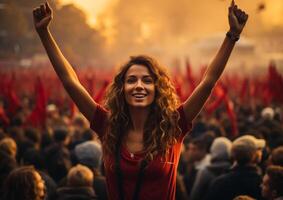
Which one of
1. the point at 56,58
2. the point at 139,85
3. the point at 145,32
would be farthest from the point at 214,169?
the point at 145,32

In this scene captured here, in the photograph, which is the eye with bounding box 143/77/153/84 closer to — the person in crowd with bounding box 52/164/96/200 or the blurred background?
the person in crowd with bounding box 52/164/96/200

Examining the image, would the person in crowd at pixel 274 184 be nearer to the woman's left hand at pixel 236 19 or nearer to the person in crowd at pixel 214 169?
the woman's left hand at pixel 236 19

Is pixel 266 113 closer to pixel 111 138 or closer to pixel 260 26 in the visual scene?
pixel 111 138

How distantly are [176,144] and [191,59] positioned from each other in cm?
6244

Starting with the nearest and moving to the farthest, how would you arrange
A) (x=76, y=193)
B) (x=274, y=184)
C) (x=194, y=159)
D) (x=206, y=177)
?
1. (x=274, y=184)
2. (x=76, y=193)
3. (x=206, y=177)
4. (x=194, y=159)

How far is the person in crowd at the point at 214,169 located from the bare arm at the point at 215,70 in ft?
7.29

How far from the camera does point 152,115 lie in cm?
288

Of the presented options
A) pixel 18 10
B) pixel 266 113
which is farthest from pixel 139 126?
pixel 18 10

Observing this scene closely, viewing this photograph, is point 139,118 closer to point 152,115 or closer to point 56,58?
point 152,115

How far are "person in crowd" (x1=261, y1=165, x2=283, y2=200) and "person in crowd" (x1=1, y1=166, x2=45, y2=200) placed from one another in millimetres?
1495

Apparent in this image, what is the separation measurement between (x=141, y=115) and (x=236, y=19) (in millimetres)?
768

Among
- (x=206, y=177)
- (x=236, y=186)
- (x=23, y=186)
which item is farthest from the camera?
(x=206, y=177)

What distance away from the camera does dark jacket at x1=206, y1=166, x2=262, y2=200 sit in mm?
4125

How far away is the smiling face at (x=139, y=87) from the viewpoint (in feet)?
9.26
